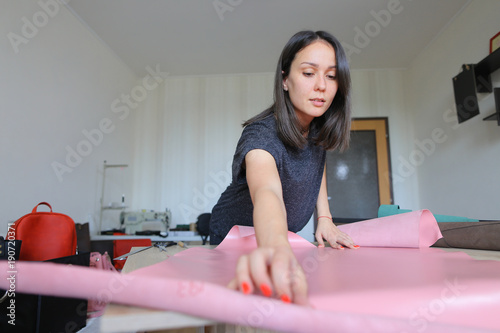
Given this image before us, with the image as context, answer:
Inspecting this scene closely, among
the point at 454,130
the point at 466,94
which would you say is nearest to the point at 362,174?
the point at 454,130

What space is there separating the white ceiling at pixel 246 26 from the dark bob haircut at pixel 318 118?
3008mm

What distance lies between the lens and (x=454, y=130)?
3811 millimetres

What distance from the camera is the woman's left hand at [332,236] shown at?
3.18 ft

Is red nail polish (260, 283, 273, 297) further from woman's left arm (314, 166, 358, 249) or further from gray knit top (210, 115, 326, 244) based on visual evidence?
woman's left arm (314, 166, 358, 249)

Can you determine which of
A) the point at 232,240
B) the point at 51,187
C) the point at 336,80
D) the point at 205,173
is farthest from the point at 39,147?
the point at 336,80

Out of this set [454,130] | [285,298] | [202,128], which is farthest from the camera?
[202,128]

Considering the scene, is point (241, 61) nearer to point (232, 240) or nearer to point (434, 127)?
point (434, 127)

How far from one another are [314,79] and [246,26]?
11.5ft

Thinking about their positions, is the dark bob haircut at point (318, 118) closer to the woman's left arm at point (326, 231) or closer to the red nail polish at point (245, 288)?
the woman's left arm at point (326, 231)

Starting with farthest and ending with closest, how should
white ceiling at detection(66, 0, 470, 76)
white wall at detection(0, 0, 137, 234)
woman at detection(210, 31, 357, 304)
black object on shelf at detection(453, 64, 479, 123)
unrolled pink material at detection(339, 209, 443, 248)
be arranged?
1. white ceiling at detection(66, 0, 470, 76)
2. black object on shelf at detection(453, 64, 479, 123)
3. white wall at detection(0, 0, 137, 234)
4. unrolled pink material at detection(339, 209, 443, 248)
5. woman at detection(210, 31, 357, 304)

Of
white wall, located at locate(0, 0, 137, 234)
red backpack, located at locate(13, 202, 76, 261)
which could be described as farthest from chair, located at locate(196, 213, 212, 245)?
red backpack, located at locate(13, 202, 76, 261)

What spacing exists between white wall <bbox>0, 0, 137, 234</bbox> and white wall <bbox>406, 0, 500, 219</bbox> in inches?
181

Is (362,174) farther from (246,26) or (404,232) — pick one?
(404,232)

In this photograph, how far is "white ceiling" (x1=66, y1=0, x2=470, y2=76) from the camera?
3.66 m
